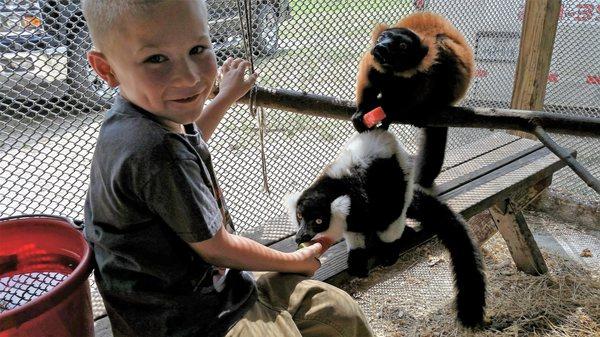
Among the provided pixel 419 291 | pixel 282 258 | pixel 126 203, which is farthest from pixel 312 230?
pixel 419 291

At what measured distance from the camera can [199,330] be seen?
1058 millimetres

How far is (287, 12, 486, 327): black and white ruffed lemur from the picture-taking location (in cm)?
176

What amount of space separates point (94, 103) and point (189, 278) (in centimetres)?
76

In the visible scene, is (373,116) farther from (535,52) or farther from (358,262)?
(535,52)

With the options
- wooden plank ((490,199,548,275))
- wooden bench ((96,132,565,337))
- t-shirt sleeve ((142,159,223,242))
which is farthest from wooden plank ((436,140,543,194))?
t-shirt sleeve ((142,159,223,242))

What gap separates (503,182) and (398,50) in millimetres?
1043

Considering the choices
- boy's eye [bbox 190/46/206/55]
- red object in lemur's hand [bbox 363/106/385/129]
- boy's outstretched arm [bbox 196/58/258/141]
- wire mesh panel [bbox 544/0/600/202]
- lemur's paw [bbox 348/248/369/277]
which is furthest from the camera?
wire mesh panel [bbox 544/0/600/202]

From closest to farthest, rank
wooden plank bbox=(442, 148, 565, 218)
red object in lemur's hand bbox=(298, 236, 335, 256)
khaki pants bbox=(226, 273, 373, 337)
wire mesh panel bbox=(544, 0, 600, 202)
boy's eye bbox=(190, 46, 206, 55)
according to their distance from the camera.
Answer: boy's eye bbox=(190, 46, 206, 55)
khaki pants bbox=(226, 273, 373, 337)
red object in lemur's hand bbox=(298, 236, 335, 256)
wooden plank bbox=(442, 148, 565, 218)
wire mesh panel bbox=(544, 0, 600, 202)

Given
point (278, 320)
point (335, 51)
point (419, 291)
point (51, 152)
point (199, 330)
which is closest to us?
point (199, 330)

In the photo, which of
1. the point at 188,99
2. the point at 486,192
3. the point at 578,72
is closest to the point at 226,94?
the point at 188,99

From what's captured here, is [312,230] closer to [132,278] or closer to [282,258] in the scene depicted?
[282,258]

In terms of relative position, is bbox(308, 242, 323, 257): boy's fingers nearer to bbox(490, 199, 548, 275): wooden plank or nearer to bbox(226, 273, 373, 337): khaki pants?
bbox(226, 273, 373, 337): khaki pants

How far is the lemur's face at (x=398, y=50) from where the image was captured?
6.36ft

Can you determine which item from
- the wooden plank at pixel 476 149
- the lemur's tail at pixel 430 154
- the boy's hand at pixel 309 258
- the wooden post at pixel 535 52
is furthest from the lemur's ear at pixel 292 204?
the wooden post at pixel 535 52
